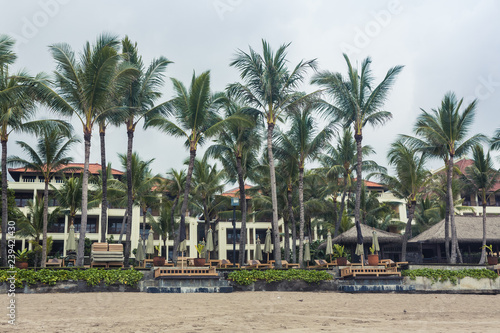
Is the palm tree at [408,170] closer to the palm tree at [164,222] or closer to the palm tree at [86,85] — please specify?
the palm tree at [86,85]

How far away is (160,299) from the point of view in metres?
12.3

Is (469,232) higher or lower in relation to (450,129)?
lower

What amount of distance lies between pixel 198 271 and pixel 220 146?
31.7 ft

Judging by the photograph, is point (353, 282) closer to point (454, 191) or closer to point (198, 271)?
point (198, 271)

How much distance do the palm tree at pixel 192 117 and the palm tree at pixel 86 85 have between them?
9.07 ft

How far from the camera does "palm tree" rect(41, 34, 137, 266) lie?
17.5 m

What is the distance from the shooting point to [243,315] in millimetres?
9258

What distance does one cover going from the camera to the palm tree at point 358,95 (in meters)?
21.4

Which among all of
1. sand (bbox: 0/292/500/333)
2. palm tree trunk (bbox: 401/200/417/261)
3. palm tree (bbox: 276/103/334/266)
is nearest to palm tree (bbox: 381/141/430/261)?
palm tree trunk (bbox: 401/200/417/261)

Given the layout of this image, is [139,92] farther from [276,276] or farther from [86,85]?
[276,276]

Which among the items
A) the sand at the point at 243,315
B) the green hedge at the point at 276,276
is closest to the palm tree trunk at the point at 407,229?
the green hedge at the point at 276,276

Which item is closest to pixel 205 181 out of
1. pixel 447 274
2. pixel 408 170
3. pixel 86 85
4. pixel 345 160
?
pixel 345 160

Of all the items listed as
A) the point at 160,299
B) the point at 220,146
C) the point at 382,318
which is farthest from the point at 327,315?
the point at 220,146

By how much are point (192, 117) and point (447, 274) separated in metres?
11.9
